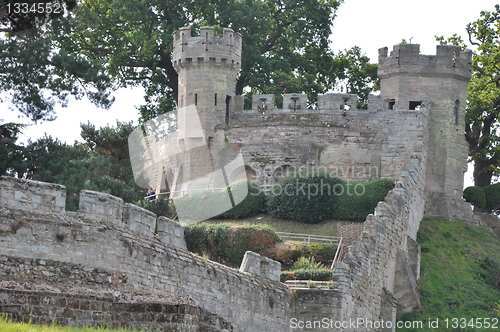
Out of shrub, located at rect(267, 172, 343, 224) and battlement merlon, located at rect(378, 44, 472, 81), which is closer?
shrub, located at rect(267, 172, 343, 224)

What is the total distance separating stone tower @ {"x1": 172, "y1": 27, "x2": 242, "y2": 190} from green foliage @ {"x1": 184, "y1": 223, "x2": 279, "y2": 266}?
8317mm

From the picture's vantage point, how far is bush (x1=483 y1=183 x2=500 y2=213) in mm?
42062

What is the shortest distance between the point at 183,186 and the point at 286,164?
407cm

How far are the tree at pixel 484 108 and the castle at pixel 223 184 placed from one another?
406 centimetres

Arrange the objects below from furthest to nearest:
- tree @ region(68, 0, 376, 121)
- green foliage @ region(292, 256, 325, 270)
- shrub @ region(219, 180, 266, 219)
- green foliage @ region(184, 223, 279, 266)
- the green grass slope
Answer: tree @ region(68, 0, 376, 121)
shrub @ region(219, 180, 266, 219)
green foliage @ region(184, 223, 279, 266)
the green grass slope
green foliage @ region(292, 256, 325, 270)

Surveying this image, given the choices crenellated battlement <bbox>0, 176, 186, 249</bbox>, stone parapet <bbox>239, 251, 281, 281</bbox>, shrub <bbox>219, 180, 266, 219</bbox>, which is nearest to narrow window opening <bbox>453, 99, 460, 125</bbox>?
shrub <bbox>219, 180, 266, 219</bbox>

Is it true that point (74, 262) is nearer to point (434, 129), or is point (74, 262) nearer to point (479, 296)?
point (479, 296)

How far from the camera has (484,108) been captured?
44.7m

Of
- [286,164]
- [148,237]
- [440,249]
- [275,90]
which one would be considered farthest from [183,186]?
[148,237]

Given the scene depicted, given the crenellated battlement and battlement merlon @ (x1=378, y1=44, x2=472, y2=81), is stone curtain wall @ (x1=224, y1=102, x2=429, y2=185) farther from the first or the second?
the crenellated battlement

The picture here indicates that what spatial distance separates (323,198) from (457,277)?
5.54m

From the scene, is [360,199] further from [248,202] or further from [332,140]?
[332,140]

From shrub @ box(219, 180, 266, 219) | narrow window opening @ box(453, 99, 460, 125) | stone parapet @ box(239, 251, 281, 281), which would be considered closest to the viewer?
stone parapet @ box(239, 251, 281, 281)

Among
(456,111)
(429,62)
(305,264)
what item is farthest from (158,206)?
(456,111)
